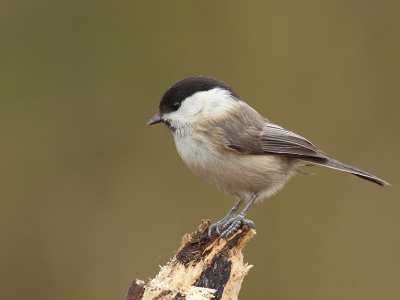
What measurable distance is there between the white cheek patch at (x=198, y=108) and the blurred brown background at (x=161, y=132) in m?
1.60

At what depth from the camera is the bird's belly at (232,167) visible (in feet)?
10.1

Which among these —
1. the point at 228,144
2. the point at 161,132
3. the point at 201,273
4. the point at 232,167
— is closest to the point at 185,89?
the point at 228,144

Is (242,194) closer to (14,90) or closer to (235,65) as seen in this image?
(235,65)

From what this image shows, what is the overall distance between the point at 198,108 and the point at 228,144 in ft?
0.90

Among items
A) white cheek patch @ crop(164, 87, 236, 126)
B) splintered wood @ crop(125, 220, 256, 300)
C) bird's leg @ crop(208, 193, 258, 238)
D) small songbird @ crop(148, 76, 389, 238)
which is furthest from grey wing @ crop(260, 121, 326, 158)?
splintered wood @ crop(125, 220, 256, 300)

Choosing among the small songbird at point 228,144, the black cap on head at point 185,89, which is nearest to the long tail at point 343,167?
the small songbird at point 228,144

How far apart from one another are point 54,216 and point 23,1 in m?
1.90

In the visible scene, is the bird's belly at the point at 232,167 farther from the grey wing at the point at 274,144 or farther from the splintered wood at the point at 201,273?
the splintered wood at the point at 201,273

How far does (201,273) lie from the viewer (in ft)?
8.70

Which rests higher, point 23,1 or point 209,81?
point 23,1

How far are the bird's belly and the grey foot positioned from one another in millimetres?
223

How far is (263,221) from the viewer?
4.62m

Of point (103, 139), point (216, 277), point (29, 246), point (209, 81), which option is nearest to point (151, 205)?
point (103, 139)

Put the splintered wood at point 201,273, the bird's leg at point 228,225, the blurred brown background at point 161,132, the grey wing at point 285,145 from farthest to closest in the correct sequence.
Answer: the blurred brown background at point 161,132
the grey wing at point 285,145
the bird's leg at point 228,225
the splintered wood at point 201,273
